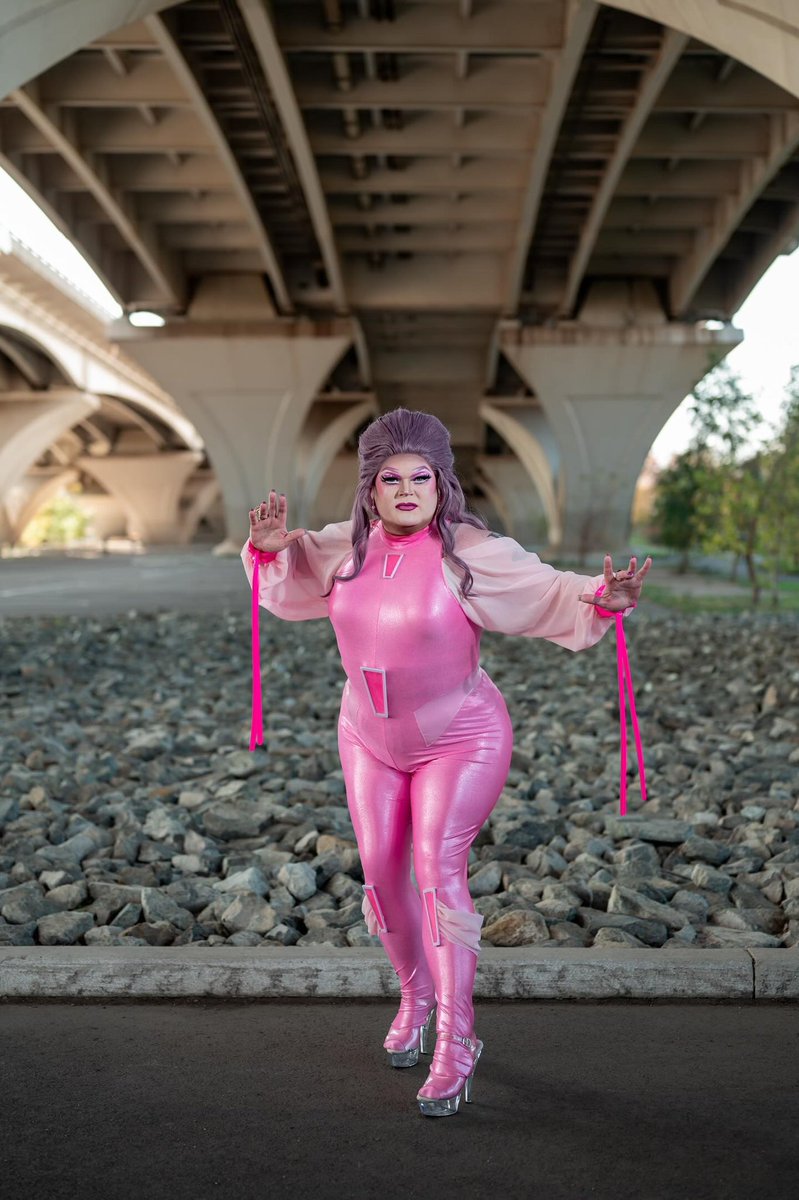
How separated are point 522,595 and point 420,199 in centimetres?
2658

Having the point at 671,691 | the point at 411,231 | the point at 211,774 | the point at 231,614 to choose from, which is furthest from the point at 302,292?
the point at 211,774

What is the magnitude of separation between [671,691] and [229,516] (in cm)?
3271

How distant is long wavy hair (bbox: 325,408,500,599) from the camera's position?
3.11 metres

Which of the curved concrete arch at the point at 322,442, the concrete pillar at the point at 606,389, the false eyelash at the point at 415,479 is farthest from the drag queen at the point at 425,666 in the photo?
the curved concrete arch at the point at 322,442

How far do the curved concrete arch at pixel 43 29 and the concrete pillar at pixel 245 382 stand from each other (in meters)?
24.6

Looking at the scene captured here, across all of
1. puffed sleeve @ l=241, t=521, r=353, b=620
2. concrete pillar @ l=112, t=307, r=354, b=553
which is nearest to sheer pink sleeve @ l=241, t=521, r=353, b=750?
puffed sleeve @ l=241, t=521, r=353, b=620

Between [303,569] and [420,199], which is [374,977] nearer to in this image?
[303,569]

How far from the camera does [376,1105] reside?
2.92 m

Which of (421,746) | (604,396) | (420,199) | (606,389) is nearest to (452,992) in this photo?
(421,746)

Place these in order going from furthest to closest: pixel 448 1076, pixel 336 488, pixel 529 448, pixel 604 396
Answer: pixel 336 488, pixel 529 448, pixel 604 396, pixel 448 1076

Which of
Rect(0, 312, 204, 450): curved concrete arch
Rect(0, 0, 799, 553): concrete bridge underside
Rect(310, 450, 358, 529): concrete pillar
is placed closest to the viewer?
Rect(0, 0, 799, 553): concrete bridge underside

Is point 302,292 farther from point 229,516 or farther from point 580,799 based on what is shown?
point 580,799

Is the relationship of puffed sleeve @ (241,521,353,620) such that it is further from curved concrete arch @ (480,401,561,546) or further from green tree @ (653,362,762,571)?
curved concrete arch @ (480,401,561,546)

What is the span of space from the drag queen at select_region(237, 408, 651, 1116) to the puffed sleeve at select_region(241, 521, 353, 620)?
0.01 m
